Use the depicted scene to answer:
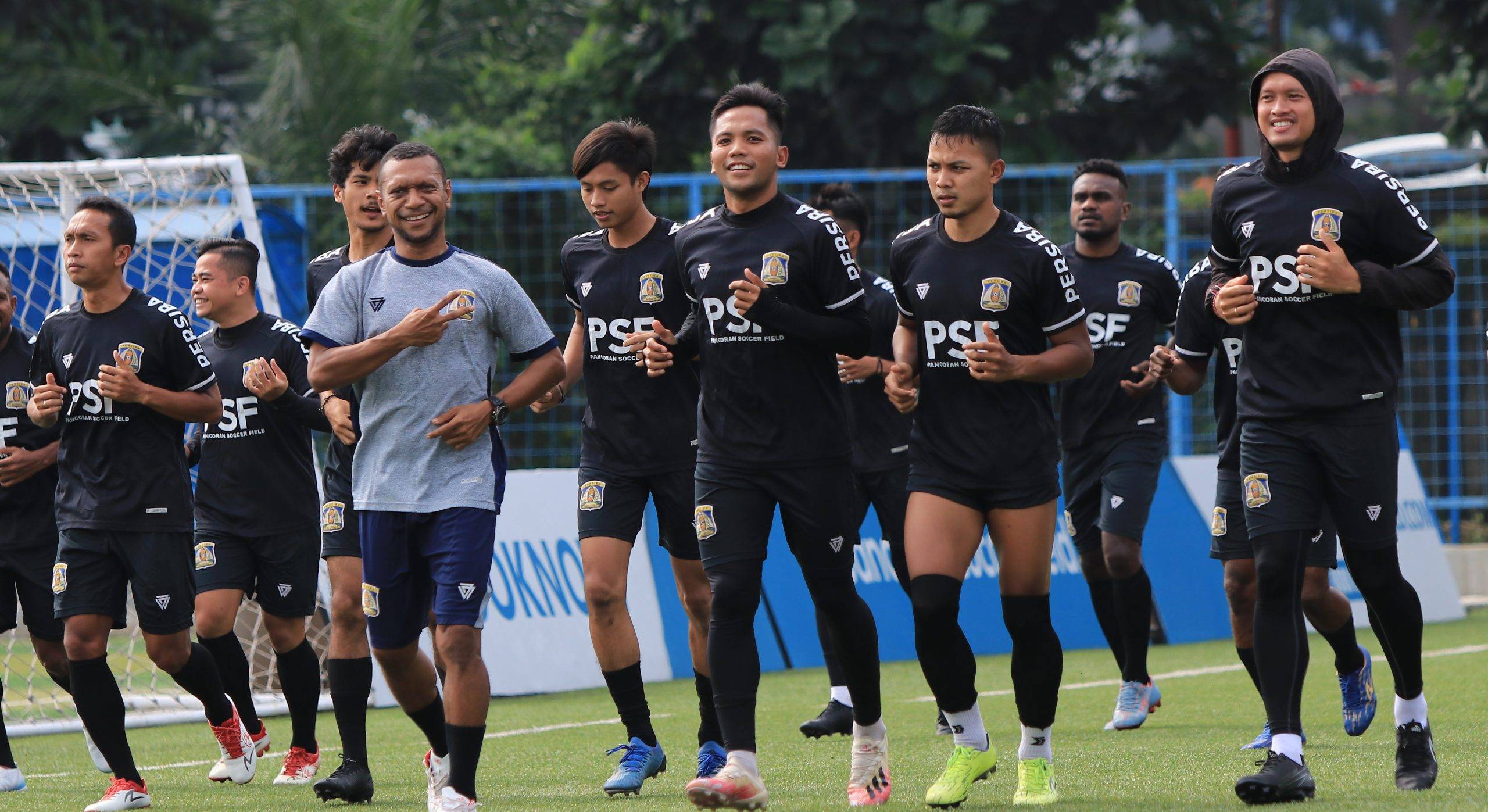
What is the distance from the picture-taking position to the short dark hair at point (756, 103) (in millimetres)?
6102

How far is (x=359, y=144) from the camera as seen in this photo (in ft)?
25.2

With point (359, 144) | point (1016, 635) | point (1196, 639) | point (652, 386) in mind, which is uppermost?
point (359, 144)

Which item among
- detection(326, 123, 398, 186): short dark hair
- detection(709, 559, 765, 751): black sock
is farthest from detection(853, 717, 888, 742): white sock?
detection(326, 123, 398, 186): short dark hair

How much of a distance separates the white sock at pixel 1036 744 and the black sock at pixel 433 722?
2019 millimetres

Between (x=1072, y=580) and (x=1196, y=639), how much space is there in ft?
3.41

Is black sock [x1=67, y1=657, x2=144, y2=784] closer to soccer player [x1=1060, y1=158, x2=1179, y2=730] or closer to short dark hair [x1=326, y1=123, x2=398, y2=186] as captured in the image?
short dark hair [x1=326, y1=123, x2=398, y2=186]

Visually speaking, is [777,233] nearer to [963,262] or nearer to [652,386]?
[963,262]

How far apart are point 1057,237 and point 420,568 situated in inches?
401

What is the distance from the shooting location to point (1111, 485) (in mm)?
8836

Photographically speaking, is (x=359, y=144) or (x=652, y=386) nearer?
(x=652, y=386)

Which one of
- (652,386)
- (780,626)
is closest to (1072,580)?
(780,626)

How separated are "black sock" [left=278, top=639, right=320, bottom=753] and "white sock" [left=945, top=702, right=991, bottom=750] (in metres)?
2.91

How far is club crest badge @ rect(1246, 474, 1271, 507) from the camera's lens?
587 cm

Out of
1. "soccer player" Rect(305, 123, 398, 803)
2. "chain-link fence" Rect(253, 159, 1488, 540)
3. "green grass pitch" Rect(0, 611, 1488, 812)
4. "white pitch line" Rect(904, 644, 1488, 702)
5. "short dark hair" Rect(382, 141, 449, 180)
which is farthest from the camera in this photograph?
"chain-link fence" Rect(253, 159, 1488, 540)
